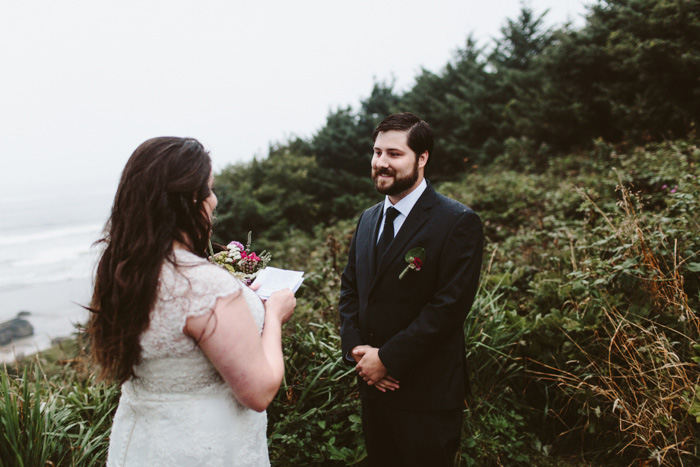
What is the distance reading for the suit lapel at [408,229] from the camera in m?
2.16

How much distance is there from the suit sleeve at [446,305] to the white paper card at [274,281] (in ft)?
2.02

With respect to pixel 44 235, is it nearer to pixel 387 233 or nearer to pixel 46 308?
pixel 46 308

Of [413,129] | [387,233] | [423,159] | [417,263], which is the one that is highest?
[413,129]

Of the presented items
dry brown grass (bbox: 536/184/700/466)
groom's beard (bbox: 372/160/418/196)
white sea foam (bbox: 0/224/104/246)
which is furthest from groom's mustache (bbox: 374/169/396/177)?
white sea foam (bbox: 0/224/104/246)

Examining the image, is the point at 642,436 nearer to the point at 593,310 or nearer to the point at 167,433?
the point at 593,310

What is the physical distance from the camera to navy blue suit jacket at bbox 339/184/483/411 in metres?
2.02

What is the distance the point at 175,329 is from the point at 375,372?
114 centimetres

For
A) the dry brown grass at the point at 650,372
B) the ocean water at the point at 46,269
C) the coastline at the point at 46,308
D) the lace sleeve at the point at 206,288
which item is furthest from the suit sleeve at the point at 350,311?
the coastline at the point at 46,308

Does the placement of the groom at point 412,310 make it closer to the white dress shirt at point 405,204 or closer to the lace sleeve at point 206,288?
the white dress shirt at point 405,204

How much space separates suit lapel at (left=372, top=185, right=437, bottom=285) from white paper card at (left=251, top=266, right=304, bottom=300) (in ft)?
1.73

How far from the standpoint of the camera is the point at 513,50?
18156 millimetres

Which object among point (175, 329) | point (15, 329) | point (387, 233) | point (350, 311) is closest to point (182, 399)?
point (175, 329)

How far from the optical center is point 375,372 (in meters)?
2.11

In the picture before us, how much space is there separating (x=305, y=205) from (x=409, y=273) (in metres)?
16.9
